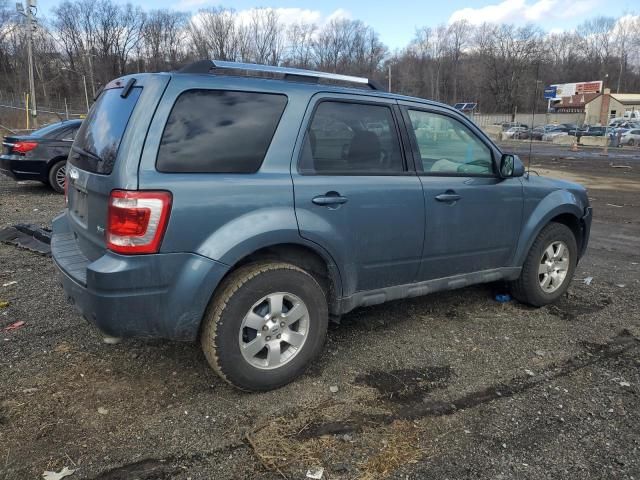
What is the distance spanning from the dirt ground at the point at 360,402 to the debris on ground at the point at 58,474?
1.1 inches

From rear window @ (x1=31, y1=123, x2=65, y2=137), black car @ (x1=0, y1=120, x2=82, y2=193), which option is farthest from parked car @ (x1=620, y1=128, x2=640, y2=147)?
black car @ (x1=0, y1=120, x2=82, y2=193)

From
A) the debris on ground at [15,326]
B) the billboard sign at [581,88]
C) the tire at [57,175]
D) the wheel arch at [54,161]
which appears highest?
the billboard sign at [581,88]

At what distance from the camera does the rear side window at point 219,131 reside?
2967 mm

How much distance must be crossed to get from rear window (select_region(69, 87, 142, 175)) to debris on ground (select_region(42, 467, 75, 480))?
155cm

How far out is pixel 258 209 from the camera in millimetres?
3121

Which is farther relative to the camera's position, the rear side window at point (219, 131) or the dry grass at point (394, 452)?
the rear side window at point (219, 131)

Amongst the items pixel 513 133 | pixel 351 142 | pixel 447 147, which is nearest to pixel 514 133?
pixel 513 133

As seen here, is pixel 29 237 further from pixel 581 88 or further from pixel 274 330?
pixel 581 88

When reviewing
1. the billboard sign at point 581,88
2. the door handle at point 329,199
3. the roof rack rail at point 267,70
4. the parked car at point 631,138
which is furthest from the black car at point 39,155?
the billboard sign at point 581,88

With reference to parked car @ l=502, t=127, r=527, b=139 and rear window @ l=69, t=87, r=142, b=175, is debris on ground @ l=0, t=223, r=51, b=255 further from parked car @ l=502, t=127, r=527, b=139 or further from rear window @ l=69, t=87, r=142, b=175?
parked car @ l=502, t=127, r=527, b=139

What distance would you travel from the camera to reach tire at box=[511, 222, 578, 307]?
15.6 feet

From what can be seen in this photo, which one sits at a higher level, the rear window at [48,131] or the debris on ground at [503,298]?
the rear window at [48,131]

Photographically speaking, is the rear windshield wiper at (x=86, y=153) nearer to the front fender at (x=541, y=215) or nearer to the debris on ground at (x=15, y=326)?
the debris on ground at (x=15, y=326)

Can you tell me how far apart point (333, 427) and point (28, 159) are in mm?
10084
